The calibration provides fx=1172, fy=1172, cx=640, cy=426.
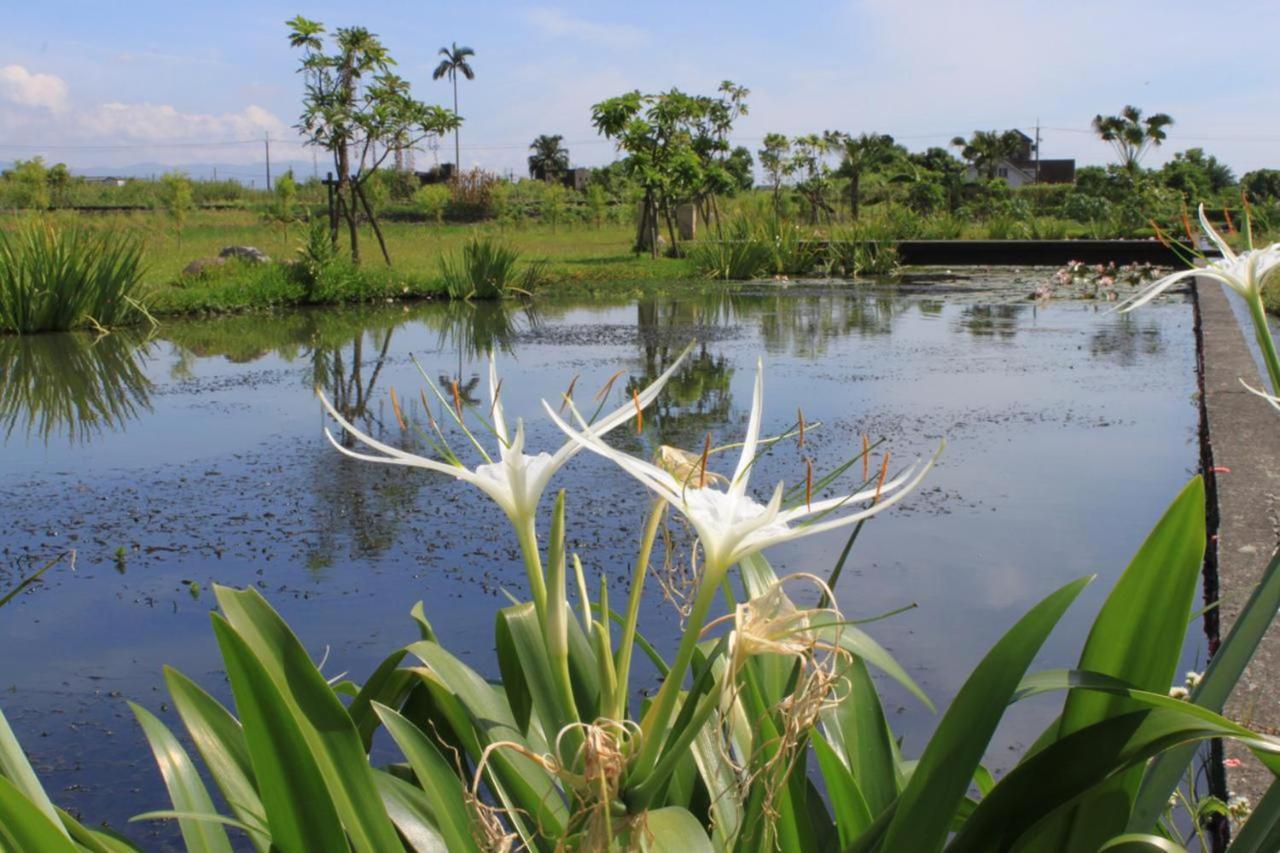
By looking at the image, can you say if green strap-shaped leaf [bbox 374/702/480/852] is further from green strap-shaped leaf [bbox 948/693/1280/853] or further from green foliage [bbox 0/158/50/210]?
green foliage [bbox 0/158/50/210]

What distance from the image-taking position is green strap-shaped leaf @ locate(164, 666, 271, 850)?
4.19 ft

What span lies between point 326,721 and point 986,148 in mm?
49767


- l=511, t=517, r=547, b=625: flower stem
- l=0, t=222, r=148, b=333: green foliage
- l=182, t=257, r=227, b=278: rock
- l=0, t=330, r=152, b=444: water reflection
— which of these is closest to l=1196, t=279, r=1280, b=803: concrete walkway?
l=511, t=517, r=547, b=625: flower stem

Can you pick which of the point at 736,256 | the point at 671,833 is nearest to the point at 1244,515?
the point at 671,833

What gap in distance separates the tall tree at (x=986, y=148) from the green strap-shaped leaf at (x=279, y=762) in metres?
48.1

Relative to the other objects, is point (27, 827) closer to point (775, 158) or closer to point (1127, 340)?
point (1127, 340)

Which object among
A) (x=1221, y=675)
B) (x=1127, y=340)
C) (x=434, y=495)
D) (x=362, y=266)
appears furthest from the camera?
(x=362, y=266)

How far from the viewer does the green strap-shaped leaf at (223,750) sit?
1.28 metres

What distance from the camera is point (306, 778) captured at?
1021 mm

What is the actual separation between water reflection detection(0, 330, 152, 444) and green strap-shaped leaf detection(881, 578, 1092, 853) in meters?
5.62

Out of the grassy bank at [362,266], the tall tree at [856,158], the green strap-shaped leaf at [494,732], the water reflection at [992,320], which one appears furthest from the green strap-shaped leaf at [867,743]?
the tall tree at [856,158]

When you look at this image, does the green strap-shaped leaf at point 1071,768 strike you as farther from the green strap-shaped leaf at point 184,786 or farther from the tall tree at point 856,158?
the tall tree at point 856,158

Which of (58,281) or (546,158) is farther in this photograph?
(546,158)

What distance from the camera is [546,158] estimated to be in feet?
198
